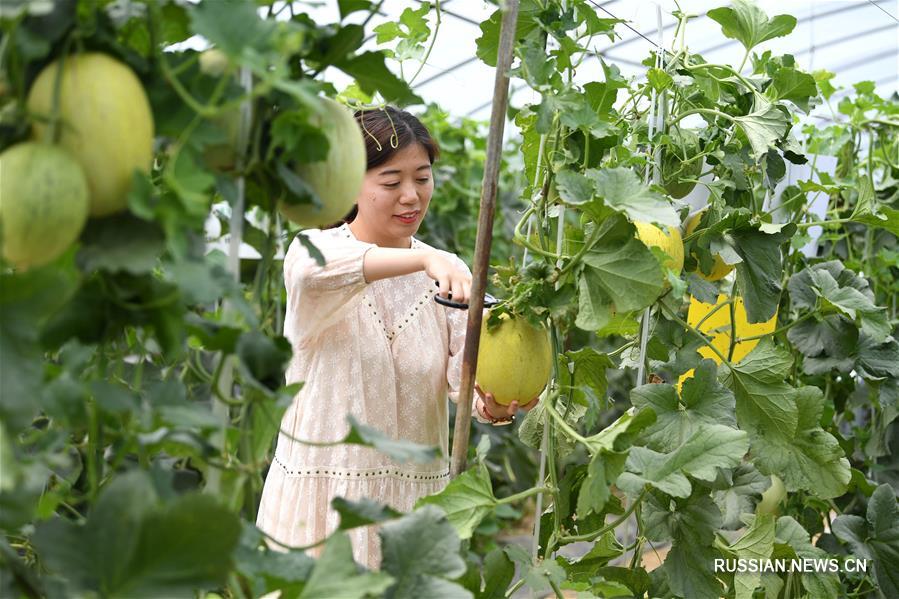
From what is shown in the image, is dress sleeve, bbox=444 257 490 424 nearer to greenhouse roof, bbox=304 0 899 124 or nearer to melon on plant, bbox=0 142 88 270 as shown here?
melon on plant, bbox=0 142 88 270

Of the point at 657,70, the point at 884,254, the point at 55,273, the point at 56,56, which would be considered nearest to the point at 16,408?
the point at 55,273

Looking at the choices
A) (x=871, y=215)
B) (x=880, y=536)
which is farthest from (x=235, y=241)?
(x=880, y=536)

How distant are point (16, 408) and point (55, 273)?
0.08 meters

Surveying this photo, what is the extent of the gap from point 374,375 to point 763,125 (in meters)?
0.70

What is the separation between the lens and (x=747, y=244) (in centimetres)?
148

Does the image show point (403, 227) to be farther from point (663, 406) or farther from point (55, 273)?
point (55, 273)

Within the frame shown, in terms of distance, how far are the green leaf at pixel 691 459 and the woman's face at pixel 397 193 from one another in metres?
0.53

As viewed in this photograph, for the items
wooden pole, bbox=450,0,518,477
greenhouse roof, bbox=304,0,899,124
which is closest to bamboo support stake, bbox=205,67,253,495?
wooden pole, bbox=450,0,518,477

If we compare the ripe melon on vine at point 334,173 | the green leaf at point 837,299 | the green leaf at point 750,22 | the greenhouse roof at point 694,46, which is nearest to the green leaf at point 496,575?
the ripe melon on vine at point 334,173

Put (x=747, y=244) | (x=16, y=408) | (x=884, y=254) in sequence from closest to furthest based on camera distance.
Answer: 1. (x=16, y=408)
2. (x=747, y=244)
3. (x=884, y=254)

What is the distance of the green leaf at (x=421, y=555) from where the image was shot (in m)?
0.70

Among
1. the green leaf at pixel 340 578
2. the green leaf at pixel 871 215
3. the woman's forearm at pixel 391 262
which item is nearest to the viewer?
the green leaf at pixel 340 578

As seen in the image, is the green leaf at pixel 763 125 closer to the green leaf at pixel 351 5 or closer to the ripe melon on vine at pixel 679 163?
the ripe melon on vine at pixel 679 163

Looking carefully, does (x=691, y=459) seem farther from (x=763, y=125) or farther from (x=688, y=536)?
(x=763, y=125)
